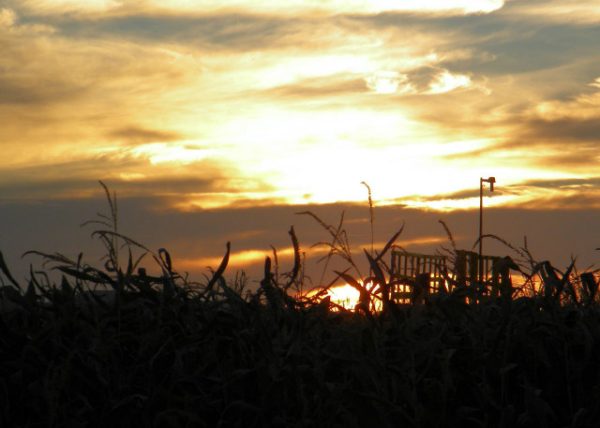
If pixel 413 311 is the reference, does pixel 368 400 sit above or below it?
below

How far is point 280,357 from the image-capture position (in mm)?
2771

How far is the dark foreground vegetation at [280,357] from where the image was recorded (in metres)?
2.68

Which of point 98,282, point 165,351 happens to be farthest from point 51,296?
point 165,351

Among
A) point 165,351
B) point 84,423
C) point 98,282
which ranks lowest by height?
point 84,423

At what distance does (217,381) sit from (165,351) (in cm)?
25

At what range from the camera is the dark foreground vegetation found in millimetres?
2684

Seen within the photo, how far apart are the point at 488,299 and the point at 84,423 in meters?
1.61

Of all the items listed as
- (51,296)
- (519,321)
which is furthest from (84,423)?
(519,321)

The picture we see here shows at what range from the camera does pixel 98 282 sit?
124 inches

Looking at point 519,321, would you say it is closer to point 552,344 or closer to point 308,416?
point 552,344

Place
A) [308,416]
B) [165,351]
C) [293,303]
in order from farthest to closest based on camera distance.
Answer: [293,303] < [165,351] < [308,416]

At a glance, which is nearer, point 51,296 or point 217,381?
point 217,381

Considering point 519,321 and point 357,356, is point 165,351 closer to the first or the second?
point 357,356

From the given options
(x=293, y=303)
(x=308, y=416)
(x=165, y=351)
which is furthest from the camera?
(x=293, y=303)
